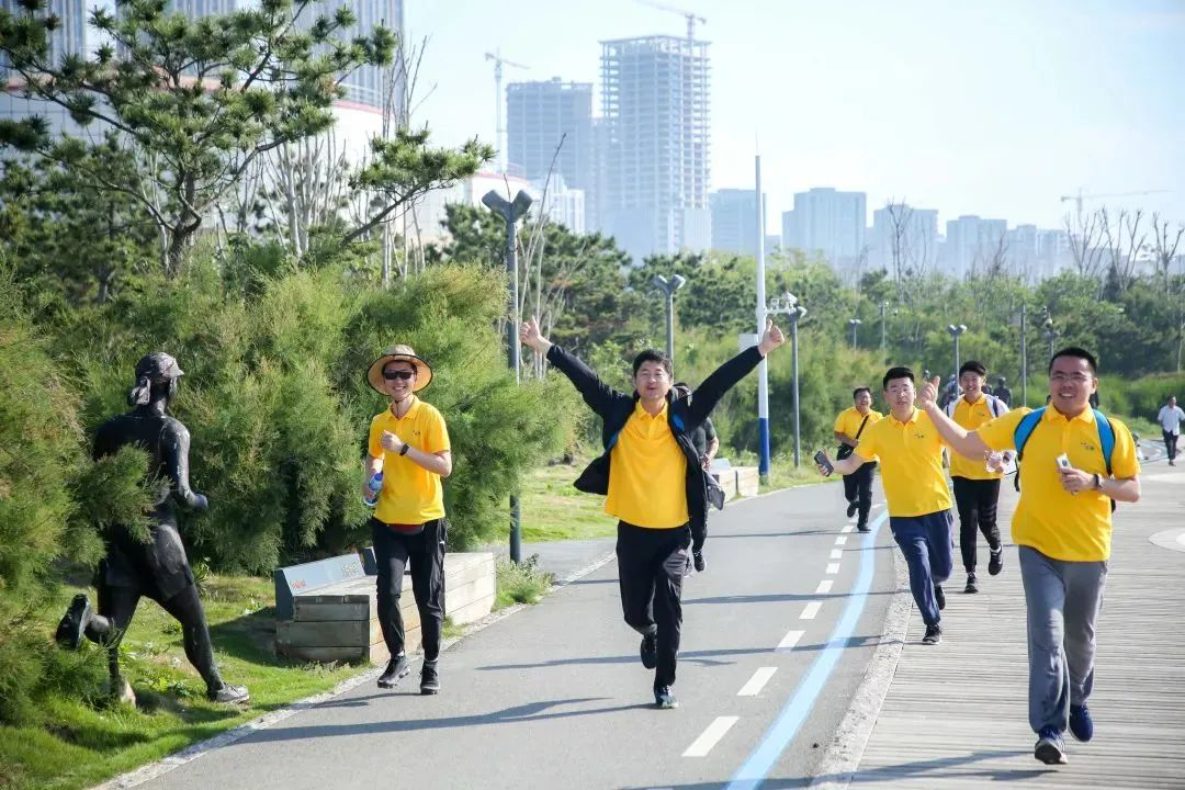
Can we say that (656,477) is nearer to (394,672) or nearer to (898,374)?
(394,672)

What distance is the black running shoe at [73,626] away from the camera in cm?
746

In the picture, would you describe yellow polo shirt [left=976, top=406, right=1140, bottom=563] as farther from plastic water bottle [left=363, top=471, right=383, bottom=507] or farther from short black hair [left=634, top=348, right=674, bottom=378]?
plastic water bottle [left=363, top=471, right=383, bottom=507]

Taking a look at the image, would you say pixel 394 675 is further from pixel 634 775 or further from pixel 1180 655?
pixel 1180 655

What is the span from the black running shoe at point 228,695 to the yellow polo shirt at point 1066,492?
4377mm

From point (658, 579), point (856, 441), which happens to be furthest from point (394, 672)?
point (856, 441)

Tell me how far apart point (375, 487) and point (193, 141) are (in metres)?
10.4

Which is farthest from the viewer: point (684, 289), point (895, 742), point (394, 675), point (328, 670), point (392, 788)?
point (684, 289)

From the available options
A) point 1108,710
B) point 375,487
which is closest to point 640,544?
point 375,487

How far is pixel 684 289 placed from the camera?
62.3 metres

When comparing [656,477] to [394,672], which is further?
[394,672]

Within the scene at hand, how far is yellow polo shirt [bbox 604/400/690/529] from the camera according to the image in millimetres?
8469

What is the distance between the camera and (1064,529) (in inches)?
282

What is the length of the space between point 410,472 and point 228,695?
5.28ft

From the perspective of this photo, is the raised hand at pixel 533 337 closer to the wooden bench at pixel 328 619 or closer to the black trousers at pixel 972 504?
the wooden bench at pixel 328 619
